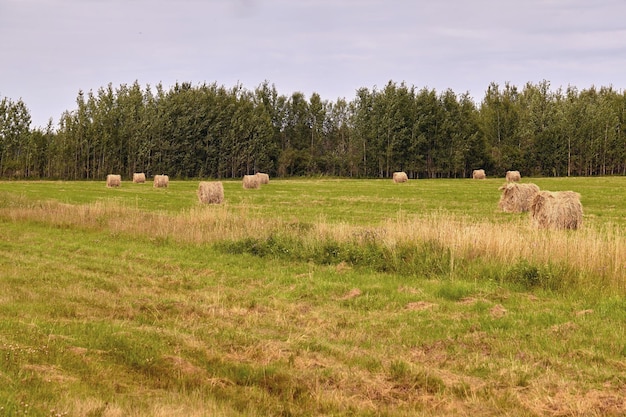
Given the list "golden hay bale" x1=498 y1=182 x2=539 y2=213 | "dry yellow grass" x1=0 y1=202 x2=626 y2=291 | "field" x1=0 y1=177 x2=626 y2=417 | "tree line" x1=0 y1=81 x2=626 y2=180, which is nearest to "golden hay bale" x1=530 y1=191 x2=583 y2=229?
"dry yellow grass" x1=0 y1=202 x2=626 y2=291

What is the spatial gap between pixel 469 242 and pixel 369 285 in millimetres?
3287

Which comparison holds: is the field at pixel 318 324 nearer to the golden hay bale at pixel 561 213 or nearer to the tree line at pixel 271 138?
the golden hay bale at pixel 561 213

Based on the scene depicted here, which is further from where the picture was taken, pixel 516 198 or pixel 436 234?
pixel 516 198

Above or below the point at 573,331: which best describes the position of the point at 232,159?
above

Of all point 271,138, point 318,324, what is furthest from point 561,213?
point 271,138

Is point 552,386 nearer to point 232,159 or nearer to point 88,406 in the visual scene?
point 88,406

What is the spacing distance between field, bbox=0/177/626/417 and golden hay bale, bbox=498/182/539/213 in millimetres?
13312

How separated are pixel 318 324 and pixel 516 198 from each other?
799 inches

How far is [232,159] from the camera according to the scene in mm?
91812

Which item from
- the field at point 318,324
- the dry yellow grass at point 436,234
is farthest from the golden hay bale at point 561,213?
the field at point 318,324

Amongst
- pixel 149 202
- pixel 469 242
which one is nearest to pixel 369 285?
pixel 469 242

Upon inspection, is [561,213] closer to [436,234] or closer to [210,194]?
[436,234]

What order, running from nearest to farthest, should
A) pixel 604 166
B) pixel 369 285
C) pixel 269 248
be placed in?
pixel 369 285
pixel 269 248
pixel 604 166

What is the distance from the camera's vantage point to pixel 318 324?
9.34 metres
